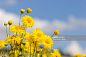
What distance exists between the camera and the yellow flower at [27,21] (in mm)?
843

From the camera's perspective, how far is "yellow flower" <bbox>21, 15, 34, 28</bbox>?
2.77 feet

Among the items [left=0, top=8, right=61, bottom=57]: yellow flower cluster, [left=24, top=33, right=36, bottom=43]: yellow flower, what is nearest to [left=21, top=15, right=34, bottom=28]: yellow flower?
[left=0, top=8, right=61, bottom=57]: yellow flower cluster

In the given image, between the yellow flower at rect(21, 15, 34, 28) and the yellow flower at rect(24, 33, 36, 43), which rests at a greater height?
the yellow flower at rect(21, 15, 34, 28)

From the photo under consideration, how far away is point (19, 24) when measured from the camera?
90 cm

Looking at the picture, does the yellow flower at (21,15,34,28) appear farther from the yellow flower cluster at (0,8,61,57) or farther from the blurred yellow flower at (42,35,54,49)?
the blurred yellow flower at (42,35,54,49)

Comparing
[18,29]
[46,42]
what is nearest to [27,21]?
[18,29]

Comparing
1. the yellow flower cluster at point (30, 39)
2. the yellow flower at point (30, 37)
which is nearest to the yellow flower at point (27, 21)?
the yellow flower cluster at point (30, 39)

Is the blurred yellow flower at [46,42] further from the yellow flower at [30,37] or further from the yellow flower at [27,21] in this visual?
the yellow flower at [27,21]

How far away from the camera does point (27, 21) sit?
854mm

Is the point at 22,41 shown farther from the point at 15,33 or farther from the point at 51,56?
the point at 51,56

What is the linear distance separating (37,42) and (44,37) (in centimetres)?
6

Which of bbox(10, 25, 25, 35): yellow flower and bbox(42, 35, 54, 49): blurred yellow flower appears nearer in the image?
bbox(42, 35, 54, 49): blurred yellow flower

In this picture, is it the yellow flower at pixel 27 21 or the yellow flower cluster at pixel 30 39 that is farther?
the yellow flower at pixel 27 21

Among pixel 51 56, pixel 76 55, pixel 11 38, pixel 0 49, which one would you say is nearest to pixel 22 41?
pixel 11 38
